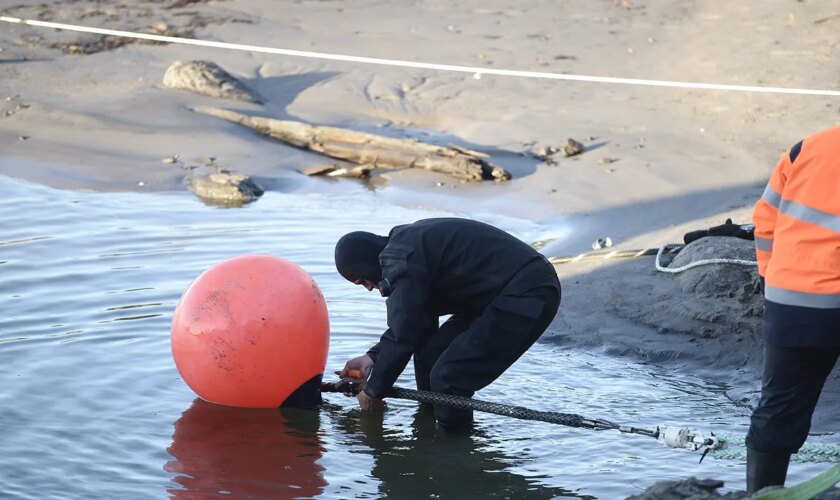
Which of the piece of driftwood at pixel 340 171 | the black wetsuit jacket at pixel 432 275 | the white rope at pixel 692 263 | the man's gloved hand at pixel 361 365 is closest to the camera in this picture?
the black wetsuit jacket at pixel 432 275

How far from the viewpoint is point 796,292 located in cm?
459

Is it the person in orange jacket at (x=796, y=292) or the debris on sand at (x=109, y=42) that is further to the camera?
the debris on sand at (x=109, y=42)

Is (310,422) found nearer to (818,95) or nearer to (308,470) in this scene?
(308,470)

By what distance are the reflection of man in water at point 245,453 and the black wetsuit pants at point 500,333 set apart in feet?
2.85

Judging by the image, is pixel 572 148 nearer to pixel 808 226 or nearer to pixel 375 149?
pixel 375 149

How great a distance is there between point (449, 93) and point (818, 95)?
475 centimetres

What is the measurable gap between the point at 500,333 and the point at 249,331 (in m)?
1.37

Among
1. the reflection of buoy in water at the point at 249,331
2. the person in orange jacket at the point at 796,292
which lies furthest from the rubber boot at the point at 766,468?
the reflection of buoy in water at the point at 249,331

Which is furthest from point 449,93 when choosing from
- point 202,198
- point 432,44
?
point 202,198

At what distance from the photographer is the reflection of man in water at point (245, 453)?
19.9 feet

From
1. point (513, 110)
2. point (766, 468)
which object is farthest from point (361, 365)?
point (513, 110)

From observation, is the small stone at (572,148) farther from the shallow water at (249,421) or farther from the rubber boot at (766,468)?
the rubber boot at (766,468)

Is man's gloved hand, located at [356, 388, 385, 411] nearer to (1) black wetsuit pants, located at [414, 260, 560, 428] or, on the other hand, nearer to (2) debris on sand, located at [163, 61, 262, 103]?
(1) black wetsuit pants, located at [414, 260, 560, 428]

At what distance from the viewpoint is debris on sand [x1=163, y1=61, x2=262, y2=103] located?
51.1 ft
